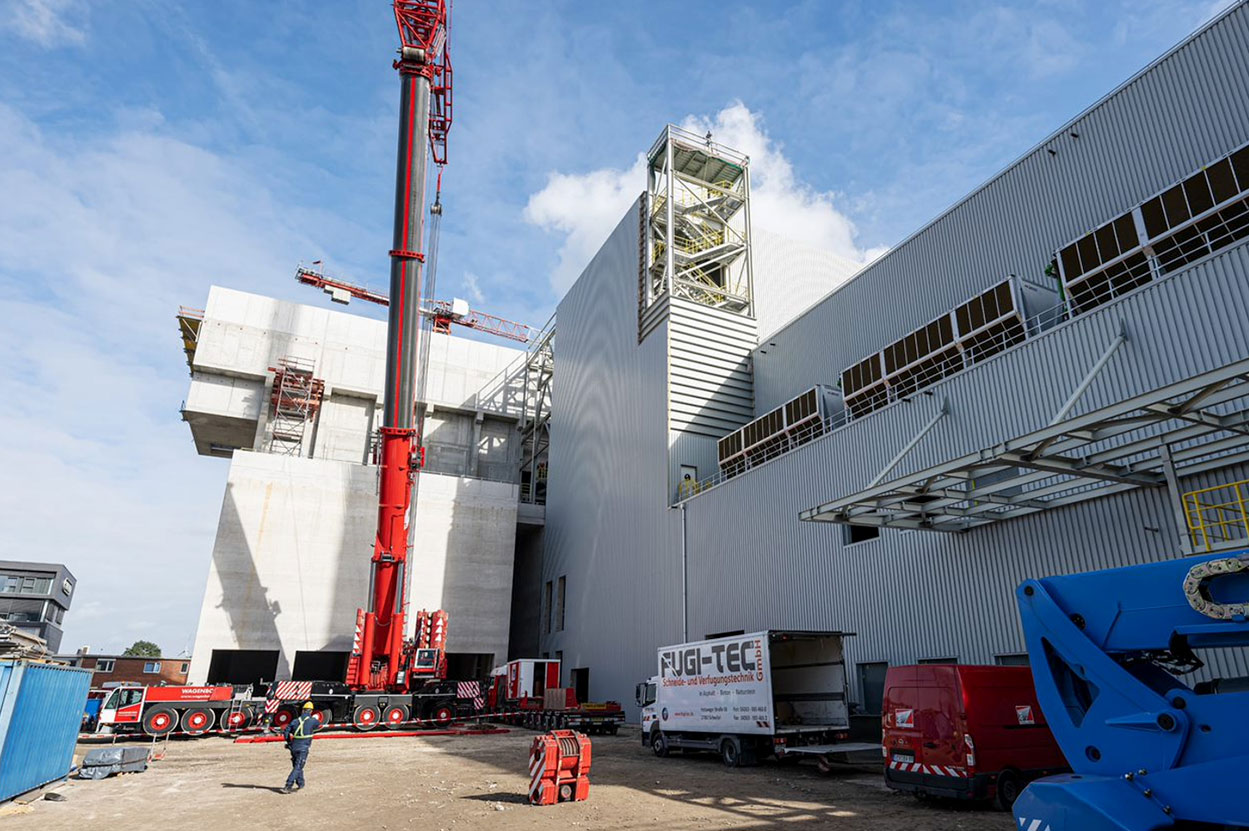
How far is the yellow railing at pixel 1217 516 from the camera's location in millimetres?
12438

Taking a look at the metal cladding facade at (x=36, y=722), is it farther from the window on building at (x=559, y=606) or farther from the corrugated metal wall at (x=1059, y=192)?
the window on building at (x=559, y=606)

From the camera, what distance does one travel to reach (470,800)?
41.5ft

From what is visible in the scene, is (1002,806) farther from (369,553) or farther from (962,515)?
(369,553)

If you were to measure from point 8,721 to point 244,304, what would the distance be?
39.4 metres

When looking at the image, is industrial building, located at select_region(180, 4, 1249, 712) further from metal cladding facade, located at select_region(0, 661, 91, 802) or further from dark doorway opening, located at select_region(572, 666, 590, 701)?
metal cladding facade, located at select_region(0, 661, 91, 802)

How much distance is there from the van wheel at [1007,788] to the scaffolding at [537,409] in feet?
132

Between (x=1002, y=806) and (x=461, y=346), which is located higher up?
(x=461, y=346)

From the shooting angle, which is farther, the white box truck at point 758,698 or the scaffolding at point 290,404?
the scaffolding at point 290,404

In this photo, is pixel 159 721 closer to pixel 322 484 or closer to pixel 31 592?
pixel 322 484

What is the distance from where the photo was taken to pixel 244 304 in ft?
151

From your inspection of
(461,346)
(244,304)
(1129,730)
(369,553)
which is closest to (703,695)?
(1129,730)

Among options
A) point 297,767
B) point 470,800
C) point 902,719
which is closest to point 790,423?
point 902,719

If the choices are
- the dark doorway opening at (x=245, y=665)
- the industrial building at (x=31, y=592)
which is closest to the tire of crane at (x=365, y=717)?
the dark doorway opening at (x=245, y=665)

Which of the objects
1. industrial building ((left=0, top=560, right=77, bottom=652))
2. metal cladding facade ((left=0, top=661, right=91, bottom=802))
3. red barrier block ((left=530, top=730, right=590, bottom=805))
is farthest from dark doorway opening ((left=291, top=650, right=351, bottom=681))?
industrial building ((left=0, top=560, right=77, bottom=652))
